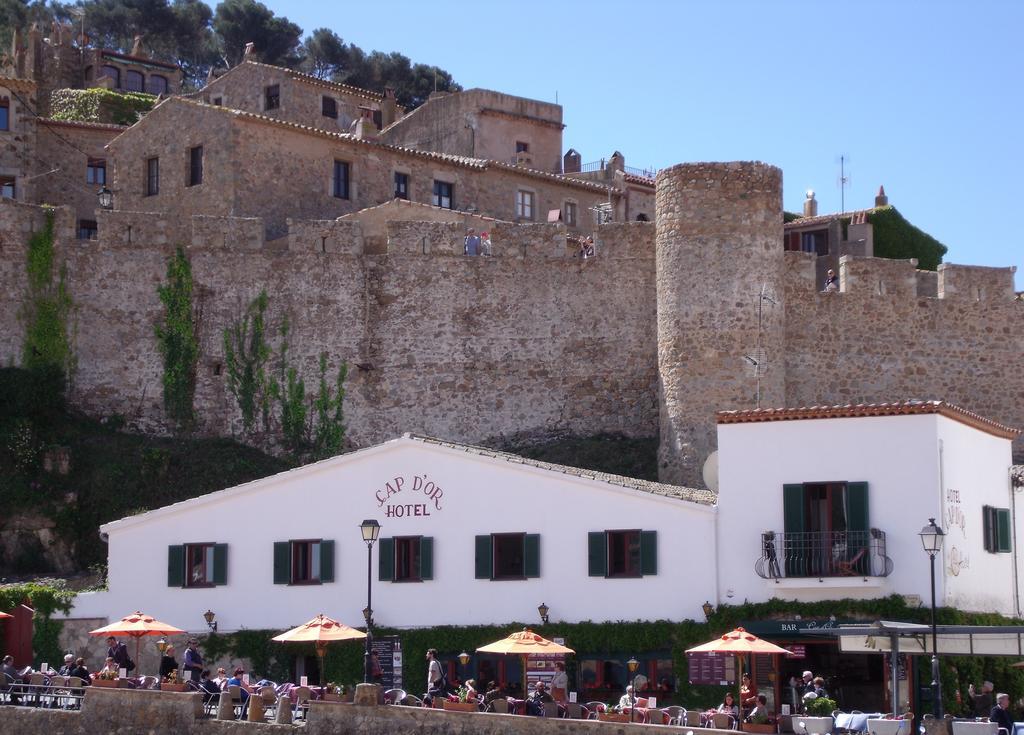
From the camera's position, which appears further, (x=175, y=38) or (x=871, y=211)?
(x=175, y=38)

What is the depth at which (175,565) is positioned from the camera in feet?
128

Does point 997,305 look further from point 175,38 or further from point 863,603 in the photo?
point 175,38

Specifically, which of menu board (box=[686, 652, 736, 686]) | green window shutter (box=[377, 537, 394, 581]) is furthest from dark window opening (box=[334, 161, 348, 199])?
menu board (box=[686, 652, 736, 686])

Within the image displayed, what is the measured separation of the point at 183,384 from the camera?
48.6m

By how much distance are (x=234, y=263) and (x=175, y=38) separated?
202ft

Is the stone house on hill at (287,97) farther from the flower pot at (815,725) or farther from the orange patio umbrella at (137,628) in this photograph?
the flower pot at (815,725)

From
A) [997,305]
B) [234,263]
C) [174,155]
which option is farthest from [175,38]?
[997,305]

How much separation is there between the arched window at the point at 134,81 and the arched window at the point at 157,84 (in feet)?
1.09

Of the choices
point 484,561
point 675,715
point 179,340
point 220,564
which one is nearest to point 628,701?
point 675,715

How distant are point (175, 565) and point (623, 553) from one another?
9.73 metres

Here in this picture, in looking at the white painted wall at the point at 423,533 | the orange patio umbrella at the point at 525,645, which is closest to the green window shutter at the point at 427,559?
the white painted wall at the point at 423,533

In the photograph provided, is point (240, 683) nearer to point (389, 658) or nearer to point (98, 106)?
point (389, 658)

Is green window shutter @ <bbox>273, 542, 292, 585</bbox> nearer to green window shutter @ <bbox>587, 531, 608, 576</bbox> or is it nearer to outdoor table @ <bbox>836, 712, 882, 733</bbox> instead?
green window shutter @ <bbox>587, 531, 608, 576</bbox>

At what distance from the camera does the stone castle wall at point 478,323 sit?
156 feet
